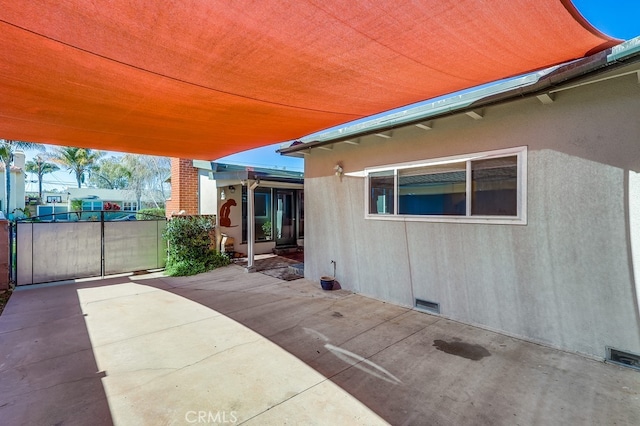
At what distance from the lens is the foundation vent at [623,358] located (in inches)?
143

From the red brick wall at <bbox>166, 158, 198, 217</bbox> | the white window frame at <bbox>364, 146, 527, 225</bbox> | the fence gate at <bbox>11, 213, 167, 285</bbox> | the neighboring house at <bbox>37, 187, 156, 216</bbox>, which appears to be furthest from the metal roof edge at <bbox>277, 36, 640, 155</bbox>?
the neighboring house at <bbox>37, 187, 156, 216</bbox>

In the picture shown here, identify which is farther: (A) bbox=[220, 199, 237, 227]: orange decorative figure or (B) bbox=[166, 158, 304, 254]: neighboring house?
(A) bbox=[220, 199, 237, 227]: orange decorative figure

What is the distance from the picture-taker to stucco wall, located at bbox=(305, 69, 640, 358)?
369 cm

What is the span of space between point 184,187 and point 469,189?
9.94 meters

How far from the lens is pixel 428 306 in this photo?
18.6 feet

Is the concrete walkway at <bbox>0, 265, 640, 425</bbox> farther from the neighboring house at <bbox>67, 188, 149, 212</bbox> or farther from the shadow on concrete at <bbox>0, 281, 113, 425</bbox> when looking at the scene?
the neighboring house at <bbox>67, 188, 149, 212</bbox>

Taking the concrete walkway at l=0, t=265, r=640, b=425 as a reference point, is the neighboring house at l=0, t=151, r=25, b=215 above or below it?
above

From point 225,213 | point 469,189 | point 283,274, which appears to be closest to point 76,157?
point 225,213

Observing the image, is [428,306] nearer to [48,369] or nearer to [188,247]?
[48,369]

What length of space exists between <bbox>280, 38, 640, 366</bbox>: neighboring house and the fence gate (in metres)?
6.89

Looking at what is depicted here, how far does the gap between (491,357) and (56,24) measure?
5838 millimetres

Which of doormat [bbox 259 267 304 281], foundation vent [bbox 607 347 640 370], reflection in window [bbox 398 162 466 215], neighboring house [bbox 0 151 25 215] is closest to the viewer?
foundation vent [bbox 607 347 640 370]

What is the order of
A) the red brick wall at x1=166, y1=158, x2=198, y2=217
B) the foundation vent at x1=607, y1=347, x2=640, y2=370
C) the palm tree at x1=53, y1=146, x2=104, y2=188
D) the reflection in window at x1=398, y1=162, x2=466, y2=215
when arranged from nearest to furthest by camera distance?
the foundation vent at x1=607, y1=347, x2=640, y2=370
the reflection in window at x1=398, y1=162, x2=466, y2=215
the red brick wall at x1=166, y1=158, x2=198, y2=217
the palm tree at x1=53, y1=146, x2=104, y2=188

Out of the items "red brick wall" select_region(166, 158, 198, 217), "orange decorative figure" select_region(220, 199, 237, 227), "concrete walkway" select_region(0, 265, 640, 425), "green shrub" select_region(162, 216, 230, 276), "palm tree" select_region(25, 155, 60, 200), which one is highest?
"palm tree" select_region(25, 155, 60, 200)
